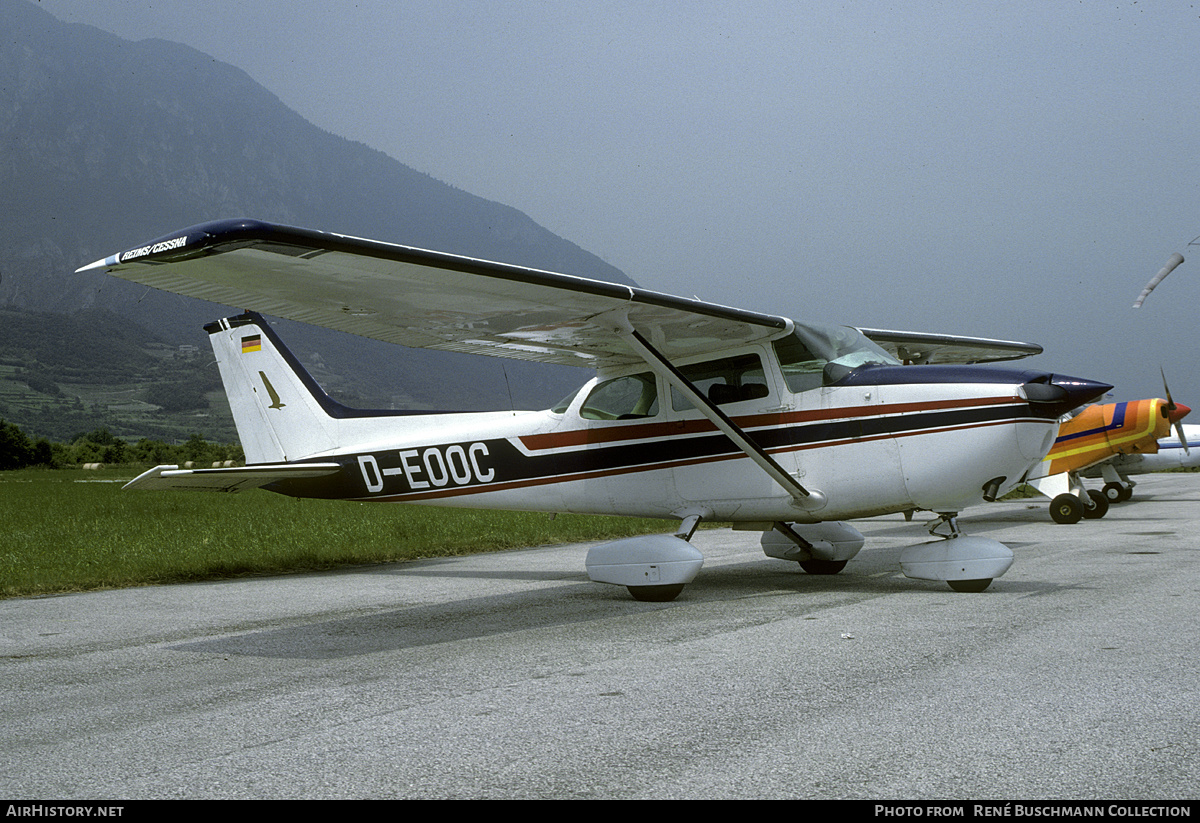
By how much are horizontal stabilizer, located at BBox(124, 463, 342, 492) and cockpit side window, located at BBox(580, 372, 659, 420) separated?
340cm

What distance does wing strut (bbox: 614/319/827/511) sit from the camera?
767cm

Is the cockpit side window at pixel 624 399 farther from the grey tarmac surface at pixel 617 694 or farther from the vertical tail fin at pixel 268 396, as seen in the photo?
the vertical tail fin at pixel 268 396

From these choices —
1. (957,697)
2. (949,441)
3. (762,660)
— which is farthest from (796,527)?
(957,697)

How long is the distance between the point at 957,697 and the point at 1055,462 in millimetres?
16608

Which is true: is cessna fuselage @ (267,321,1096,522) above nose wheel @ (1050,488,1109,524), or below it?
above

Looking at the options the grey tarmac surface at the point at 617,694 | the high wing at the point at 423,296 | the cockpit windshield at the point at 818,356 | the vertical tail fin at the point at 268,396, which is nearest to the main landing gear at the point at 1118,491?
the grey tarmac surface at the point at 617,694

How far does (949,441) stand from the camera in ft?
23.4

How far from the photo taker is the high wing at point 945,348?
36.3 feet

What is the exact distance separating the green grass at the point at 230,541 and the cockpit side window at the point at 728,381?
5537 millimetres

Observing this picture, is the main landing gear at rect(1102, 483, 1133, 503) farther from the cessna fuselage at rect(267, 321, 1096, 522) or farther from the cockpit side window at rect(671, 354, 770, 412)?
the cockpit side window at rect(671, 354, 770, 412)

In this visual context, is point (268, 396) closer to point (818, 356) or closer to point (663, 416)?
point (663, 416)

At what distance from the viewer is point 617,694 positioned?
416 cm

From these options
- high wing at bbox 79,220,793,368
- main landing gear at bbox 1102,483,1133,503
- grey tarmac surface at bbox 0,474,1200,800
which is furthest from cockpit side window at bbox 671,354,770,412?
main landing gear at bbox 1102,483,1133,503

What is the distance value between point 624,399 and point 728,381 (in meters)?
1.05
